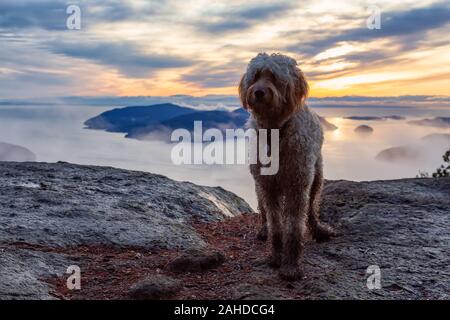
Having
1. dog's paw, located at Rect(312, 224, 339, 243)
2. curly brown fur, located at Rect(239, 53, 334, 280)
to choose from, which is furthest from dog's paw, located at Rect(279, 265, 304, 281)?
dog's paw, located at Rect(312, 224, 339, 243)

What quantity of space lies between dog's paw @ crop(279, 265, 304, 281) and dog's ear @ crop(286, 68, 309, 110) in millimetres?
2588

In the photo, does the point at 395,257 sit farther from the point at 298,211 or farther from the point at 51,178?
the point at 51,178

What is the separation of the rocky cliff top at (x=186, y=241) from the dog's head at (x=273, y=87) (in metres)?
2.69

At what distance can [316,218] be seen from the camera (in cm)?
1066

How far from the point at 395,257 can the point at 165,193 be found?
6863 millimetres

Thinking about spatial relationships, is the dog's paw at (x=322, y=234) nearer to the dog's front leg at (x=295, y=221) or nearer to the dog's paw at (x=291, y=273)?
the dog's front leg at (x=295, y=221)

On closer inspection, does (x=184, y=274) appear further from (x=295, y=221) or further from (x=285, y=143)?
(x=285, y=143)

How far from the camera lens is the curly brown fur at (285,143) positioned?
26.2 ft

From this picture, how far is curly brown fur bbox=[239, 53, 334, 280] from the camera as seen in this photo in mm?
7984

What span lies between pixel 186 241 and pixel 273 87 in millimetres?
4534
